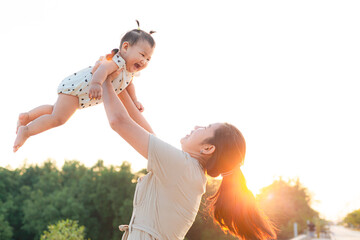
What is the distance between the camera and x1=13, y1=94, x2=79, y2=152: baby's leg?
8.21ft

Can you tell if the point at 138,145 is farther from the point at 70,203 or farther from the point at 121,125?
the point at 70,203

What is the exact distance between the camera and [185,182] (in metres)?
1.86

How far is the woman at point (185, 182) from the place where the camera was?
1782 mm

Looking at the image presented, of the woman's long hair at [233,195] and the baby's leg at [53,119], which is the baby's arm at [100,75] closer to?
the baby's leg at [53,119]

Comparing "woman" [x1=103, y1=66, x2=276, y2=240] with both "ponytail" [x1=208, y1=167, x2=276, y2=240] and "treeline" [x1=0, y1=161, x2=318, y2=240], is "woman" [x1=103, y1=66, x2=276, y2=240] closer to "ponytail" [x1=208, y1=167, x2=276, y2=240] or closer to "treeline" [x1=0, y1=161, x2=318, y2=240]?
"ponytail" [x1=208, y1=167, x2=276, y2=240]

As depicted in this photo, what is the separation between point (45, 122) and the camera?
2512 mm

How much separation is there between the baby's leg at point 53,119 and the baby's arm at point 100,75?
0.44 metres

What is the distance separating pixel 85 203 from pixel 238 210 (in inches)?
1356

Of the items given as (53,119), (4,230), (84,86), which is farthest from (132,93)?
(4,230)

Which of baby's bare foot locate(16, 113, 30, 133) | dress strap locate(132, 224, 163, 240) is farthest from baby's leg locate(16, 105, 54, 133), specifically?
dress strap locate(132, 224, 163, 240)

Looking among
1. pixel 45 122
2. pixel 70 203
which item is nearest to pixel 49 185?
pixel 70 203

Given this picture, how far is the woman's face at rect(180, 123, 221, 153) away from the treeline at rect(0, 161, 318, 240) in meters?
29.4

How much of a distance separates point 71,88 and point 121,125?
881 millimetres

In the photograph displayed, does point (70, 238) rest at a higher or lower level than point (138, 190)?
higher
